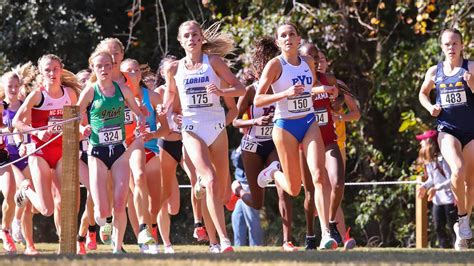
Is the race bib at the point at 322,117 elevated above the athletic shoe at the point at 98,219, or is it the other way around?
the race bib at the point at 322,117

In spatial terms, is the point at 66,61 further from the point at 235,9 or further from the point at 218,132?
the point at 218,132

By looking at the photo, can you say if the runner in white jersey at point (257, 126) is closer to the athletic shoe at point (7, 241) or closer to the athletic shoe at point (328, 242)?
the athletic shoe at point (328, 242)

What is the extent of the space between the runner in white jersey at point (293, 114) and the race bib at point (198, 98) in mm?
533

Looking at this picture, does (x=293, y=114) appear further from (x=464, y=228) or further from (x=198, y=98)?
(x=464, y=228)

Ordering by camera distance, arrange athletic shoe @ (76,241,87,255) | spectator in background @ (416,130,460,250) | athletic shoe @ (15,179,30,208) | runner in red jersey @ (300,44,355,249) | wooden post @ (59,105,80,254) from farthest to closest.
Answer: spectator in background @ (416,130,460,250) → athletic shoe @ (15,179,30,208) → athletic shoe @ (76,241,87,255) → runner in red jersey @ (300,44,355,249) → wooden post @ (59,105,80,254)

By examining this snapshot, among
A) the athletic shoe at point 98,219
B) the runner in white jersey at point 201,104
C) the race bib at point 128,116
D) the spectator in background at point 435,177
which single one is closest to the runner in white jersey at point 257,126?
the race bib at point 128,116

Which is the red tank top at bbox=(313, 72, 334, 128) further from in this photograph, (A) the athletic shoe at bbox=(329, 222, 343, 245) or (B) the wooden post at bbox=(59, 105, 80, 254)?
(B) the wooden post at bbox=(59, 105, 80, 254)

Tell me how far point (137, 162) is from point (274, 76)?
1.50 meters

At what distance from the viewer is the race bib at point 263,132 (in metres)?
12.7

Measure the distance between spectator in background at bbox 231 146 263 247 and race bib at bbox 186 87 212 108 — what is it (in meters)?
4.58

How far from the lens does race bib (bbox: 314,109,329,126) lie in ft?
40.8

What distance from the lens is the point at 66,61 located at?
2169 cm

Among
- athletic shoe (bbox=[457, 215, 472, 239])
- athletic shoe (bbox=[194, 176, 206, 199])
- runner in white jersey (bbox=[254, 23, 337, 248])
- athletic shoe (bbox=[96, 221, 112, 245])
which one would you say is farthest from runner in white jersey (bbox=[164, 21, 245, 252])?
athletic shoe (bbox=[457, 215, 472, 239])

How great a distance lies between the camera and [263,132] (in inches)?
502
